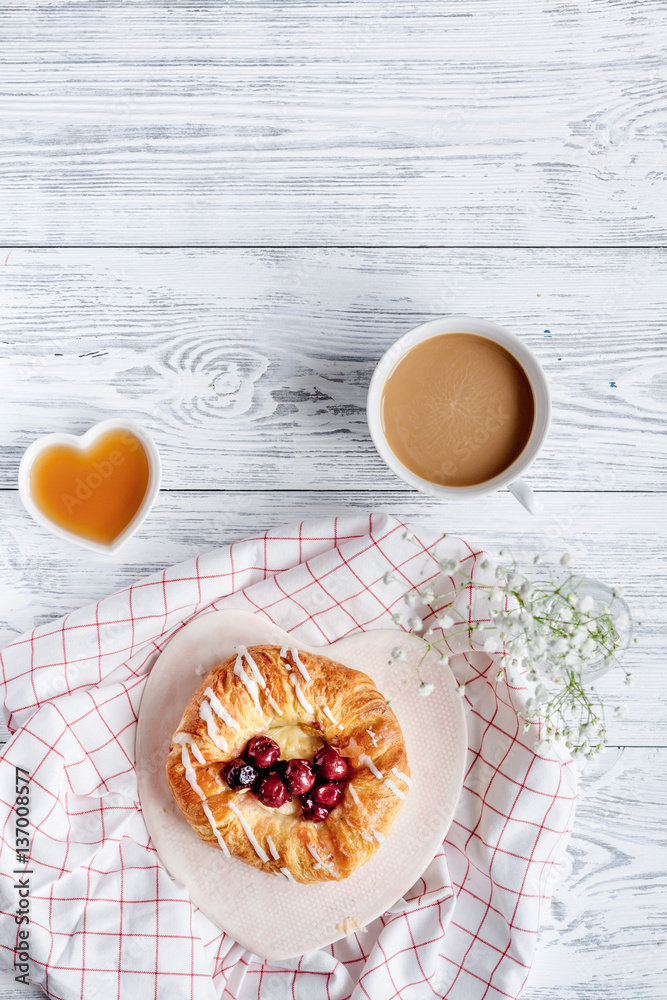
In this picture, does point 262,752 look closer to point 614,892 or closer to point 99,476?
point 99,476

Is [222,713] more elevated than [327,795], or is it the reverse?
[222,713]

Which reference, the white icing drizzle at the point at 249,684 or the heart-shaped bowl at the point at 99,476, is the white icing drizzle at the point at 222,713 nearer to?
the white icing drizzle at the point at 249,684

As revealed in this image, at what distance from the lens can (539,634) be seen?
1353 mm

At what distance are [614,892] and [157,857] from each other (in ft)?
3.58

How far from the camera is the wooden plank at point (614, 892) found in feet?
5.85

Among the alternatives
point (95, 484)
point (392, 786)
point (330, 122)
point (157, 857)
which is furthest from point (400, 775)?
point (330, 122)

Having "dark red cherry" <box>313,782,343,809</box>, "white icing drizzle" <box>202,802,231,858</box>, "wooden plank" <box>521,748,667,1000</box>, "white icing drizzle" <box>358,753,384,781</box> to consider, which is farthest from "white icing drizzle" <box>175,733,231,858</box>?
"wooden plank" <box>521,748,667,1000</box>

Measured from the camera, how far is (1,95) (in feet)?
5.65

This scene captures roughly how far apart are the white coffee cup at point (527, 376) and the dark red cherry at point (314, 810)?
2.35 feet

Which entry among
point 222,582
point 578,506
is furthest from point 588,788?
point 222,582

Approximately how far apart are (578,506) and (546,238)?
64 cm

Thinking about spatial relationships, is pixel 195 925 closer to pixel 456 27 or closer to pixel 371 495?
pixel 371 495

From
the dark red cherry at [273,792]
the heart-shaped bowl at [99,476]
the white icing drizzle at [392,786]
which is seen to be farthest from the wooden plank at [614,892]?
the heart-shaped bowl at [99,476]

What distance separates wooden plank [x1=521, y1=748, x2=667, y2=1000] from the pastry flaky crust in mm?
536
